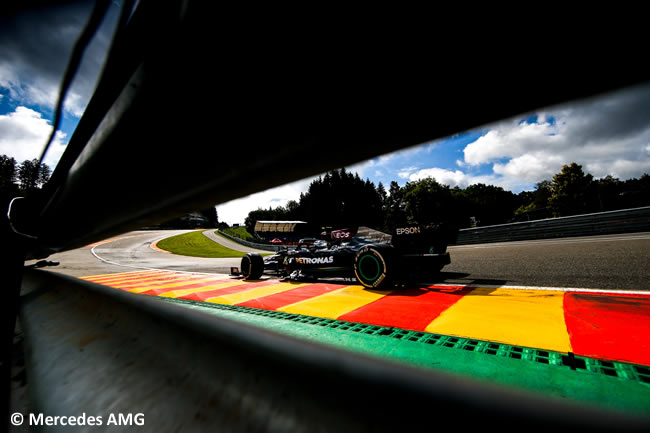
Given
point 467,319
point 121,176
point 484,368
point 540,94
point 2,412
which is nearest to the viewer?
point 540,94

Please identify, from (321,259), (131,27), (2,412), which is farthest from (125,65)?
(321,259)

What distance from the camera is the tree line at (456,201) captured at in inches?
1484

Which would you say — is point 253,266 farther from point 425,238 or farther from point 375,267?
point 425,238

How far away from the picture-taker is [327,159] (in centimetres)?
44

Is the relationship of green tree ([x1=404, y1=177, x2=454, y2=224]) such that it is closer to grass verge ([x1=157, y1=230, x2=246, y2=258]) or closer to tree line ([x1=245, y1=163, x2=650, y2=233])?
tree line ([x1=245, y1=163, x2=650, y2=233])

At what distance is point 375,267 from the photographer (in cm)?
457

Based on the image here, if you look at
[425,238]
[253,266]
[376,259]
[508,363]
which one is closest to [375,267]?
[376,259]

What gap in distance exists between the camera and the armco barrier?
13539 millimetres

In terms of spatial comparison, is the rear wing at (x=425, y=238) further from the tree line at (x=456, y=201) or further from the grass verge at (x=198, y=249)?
the tree line at (x=456, y=201)

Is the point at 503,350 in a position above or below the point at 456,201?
below

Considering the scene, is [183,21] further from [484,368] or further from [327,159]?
[484,368]

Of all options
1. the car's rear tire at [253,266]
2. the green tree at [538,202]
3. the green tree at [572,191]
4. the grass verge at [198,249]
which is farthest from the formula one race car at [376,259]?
the green tree at [538,202]

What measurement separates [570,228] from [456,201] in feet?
152

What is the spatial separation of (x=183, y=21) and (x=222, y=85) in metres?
0.10
